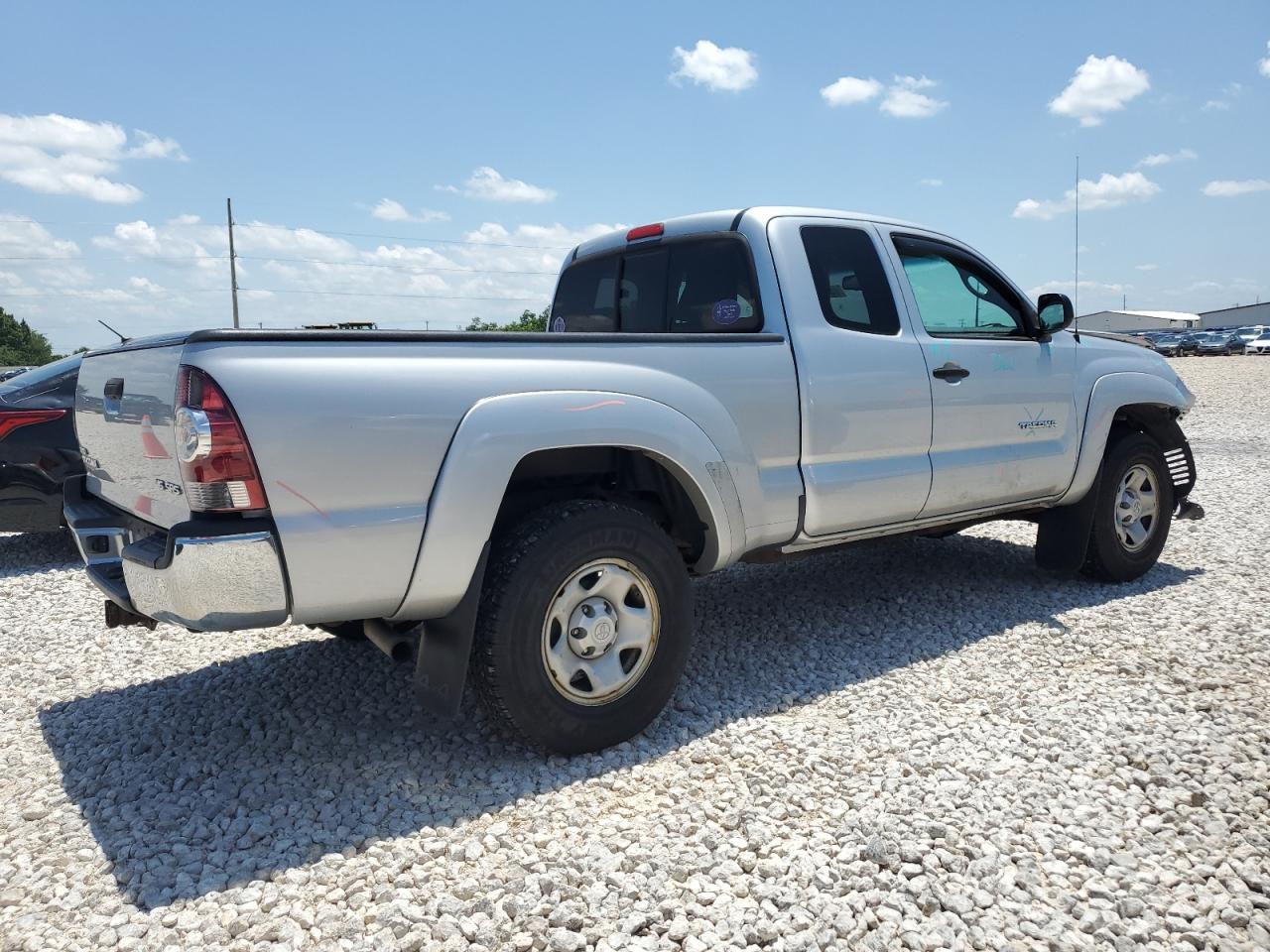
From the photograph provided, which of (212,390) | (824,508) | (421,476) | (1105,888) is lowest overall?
(1105,888)

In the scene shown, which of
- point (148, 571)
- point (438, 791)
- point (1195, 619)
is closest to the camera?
point (148, 571)

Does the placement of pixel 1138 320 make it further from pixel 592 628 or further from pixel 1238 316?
pixel 592 628

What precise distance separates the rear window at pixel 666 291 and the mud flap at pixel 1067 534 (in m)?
2.65

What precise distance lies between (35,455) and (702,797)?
568 centimetres

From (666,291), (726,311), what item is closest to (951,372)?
(726,311)

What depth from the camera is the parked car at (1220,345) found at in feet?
153

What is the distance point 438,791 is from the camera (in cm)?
313

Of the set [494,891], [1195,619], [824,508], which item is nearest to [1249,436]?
[1195,619]

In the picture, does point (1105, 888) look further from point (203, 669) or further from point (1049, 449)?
point (203, 669)

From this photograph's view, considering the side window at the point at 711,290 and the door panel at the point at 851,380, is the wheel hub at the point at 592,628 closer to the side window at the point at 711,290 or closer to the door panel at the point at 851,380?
the door panel at the point at 851,380

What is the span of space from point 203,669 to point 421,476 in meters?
2.32

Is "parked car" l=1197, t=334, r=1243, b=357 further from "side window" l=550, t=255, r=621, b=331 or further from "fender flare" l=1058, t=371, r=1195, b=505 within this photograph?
"side window" l=550, t=255, r=621, b=331

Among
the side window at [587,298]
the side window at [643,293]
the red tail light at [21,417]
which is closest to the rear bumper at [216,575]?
the side window at [643,293]

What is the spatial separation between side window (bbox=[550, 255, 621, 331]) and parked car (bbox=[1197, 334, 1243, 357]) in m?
50.9
